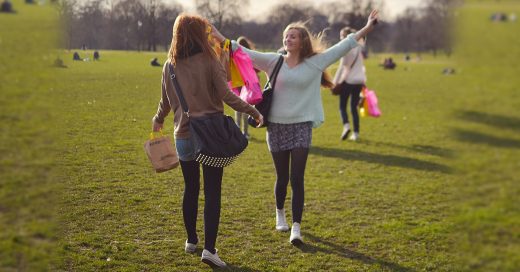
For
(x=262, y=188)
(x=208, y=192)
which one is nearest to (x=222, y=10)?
(x=208, y=192)

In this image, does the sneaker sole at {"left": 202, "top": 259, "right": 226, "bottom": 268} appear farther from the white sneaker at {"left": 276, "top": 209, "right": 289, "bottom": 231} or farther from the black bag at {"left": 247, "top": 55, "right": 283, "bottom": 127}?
the black bag at {"left": 247, "top": 55, "right": 283, "bottom": 127}

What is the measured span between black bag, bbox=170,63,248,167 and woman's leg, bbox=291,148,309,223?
914 mm

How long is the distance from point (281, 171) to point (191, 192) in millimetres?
1060

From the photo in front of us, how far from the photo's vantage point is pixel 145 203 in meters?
6.39

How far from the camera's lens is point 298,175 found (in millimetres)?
5289

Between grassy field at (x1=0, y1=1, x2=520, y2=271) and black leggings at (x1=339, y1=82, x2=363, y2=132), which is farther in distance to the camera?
black leggings at (x1=339, y1=82, x2=363, y2=132)

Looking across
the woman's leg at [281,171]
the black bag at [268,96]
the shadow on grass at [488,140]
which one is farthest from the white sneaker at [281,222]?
the shadow on grass at [488,140]

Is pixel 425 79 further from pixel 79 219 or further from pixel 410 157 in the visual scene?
pixel 79 219

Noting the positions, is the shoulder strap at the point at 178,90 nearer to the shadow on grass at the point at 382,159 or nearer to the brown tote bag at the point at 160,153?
the brown tote bag at the point at 160,153

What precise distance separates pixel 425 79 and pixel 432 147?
18683 mm

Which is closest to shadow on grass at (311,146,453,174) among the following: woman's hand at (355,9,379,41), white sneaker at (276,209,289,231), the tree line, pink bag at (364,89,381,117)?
pink bag at (364,89,381,117)

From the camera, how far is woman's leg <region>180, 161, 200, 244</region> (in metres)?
4.66

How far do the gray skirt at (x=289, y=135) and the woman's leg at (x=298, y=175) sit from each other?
0.07 metres

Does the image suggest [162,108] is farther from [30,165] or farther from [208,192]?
[30,165]
